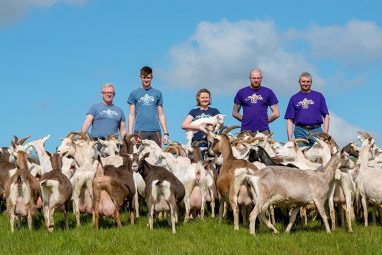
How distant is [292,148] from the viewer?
44.6 feet

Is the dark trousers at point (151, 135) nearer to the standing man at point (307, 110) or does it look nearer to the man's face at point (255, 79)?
the man's face at point (255, 79)

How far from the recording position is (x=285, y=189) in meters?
10.0

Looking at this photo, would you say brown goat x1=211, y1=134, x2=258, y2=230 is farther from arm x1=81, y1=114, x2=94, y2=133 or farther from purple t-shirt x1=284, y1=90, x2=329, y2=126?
arm x1=81, y1=114, x2=94, y2=133

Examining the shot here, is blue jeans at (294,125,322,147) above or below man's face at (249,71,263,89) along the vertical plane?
below

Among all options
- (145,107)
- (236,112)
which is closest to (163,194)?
(145,107)

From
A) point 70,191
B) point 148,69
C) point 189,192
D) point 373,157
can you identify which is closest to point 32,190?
point 70,191

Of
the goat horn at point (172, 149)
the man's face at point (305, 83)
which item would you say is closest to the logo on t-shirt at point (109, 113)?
the goat horn at point (172, 149)

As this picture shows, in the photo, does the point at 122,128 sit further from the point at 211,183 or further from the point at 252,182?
the point at 252,182

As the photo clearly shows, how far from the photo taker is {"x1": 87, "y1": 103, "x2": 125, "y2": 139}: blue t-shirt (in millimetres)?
13711

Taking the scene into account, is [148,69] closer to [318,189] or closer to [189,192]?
[189,192]

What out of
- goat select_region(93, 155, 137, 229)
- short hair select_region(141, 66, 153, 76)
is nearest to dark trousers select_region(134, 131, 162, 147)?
short hair select_region(141, 66, 153, 76)

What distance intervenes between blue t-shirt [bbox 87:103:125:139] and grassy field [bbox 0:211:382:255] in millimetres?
3166

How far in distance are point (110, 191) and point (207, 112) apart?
326cm

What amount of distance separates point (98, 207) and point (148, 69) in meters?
3.80
